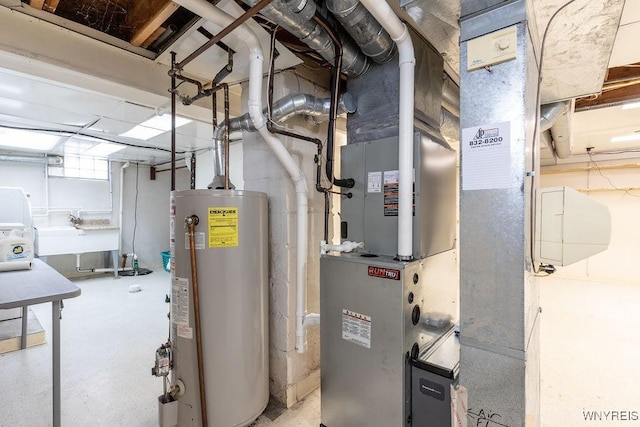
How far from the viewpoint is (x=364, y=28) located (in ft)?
A: 4.54

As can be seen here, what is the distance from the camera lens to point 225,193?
1688 millimetres

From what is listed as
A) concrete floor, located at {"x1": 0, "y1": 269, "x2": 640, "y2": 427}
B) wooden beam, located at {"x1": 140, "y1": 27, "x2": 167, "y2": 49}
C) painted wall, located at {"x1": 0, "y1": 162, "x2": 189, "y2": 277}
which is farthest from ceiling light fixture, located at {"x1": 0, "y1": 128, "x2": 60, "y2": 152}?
wooden beam, located at {"x1": 140, "y1": 27, "x2": 167, "y2": 49}

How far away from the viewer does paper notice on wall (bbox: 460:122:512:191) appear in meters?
0.95

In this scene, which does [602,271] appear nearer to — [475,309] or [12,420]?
[475,309]

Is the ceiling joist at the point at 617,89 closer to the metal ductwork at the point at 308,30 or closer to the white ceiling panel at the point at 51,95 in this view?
the metal ductwork at the point at 308,30

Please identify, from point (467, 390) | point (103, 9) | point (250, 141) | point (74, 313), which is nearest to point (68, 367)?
point (74, 313)

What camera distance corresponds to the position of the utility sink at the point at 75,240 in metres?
4.75

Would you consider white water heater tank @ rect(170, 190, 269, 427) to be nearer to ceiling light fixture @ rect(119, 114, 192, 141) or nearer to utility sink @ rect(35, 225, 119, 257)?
ceiling light fixture @ rect(119, 114, 192, 141)

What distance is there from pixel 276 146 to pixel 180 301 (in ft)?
3.49

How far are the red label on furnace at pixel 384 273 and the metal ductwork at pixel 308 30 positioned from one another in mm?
1151

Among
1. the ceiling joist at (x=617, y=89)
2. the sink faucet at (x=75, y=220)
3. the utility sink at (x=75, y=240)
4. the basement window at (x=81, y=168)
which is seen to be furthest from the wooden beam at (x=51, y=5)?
the sink faucet at (x=75, y=220)

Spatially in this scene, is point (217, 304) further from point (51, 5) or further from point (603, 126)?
point (603, 126)

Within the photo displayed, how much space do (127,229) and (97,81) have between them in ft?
16.6

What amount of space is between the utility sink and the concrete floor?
120 centimetres
